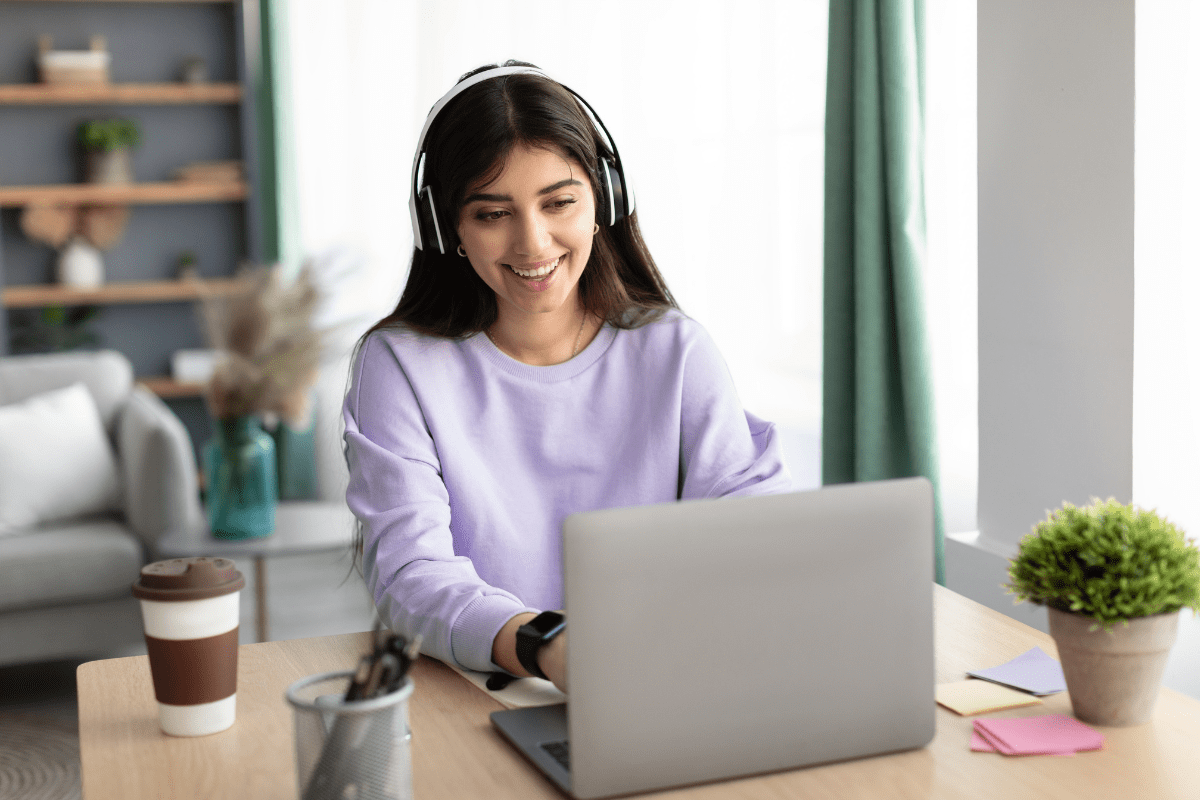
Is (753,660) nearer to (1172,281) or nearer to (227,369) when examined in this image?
(1172,281)

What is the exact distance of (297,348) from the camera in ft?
9.23

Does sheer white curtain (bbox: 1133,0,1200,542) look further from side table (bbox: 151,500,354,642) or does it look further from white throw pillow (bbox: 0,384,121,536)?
white throw pillow (bbox: 0,384,121,536)

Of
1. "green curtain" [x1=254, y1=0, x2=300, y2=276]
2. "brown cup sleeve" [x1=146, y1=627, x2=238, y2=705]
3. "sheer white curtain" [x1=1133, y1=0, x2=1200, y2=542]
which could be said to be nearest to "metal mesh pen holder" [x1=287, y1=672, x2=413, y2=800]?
"brown cup sleeve" [x1=146, y1=627, x2=238, y2=705]

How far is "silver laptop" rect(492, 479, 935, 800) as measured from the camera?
0.77 metres

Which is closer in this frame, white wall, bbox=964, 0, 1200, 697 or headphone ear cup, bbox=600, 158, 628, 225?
headphone ear cup, bbox=600, 158, 628, 225

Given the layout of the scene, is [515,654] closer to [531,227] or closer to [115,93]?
[531,227]

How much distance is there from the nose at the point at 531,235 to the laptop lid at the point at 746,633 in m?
0.57

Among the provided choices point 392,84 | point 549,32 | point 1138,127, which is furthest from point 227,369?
point 1138,127

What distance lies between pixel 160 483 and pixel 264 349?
0.49 m

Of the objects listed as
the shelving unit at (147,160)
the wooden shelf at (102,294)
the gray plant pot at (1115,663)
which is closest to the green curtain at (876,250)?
the gray plant pot at (1115,663)

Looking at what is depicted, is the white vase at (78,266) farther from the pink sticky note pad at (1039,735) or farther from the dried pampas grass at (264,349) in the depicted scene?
the pink sticky note pad at (1039,735)

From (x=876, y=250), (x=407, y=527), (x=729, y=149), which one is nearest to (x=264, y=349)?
(x=729, y=149)

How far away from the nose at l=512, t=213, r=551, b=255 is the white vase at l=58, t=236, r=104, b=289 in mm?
3936

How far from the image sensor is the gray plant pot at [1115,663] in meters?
0.90
